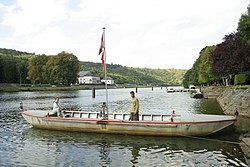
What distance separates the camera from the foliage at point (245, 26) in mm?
51569

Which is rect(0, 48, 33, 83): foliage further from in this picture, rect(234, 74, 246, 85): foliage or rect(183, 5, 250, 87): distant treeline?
rect(234, 74, 246, 85): foliage

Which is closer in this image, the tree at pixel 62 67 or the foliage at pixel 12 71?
the tree at pixel 62 67

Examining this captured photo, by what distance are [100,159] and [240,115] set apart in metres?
17.5

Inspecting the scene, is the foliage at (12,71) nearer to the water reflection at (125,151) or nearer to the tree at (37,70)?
the tree at (37,70)

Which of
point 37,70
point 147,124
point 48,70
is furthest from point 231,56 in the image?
point 37,70

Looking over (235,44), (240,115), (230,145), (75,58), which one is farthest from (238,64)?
(75,58)

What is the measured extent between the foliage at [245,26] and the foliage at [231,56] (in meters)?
0.98

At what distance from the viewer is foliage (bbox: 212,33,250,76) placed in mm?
52219

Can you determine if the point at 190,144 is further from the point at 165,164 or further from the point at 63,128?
the point at 63,128

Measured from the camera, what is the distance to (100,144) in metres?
17.3

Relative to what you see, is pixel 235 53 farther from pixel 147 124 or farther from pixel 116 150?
pixel 116 150

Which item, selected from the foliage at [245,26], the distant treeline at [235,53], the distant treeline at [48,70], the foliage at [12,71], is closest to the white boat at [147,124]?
the distant treeline at [235,53]

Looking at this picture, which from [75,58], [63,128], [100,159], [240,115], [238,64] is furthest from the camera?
[75,58]

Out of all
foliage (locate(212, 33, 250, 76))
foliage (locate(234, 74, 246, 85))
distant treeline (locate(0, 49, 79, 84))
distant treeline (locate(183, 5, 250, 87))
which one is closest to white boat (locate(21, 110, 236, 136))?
foliage (locate(234, 74, 246, 85))
